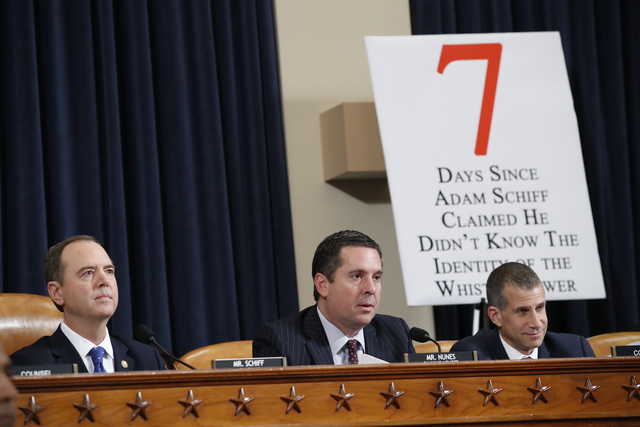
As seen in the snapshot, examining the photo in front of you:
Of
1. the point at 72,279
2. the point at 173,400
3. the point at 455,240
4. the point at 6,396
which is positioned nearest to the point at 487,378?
the point at 173,400

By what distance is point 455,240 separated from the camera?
5.38m

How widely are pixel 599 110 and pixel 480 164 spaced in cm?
113

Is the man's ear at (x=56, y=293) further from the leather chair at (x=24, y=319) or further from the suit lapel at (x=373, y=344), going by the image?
the suit lapel at (x=373, y=344)

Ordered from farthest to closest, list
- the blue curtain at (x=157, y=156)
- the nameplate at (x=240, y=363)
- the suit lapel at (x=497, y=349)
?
the blue curtain at (x=157, y=156)
the suit lapel at (x=497, y=349)
the nameplate at (x=240, y=363)

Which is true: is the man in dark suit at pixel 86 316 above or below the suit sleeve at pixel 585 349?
above

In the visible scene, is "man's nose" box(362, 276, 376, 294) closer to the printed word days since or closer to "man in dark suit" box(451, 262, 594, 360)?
"man in dark suit" box(451, 262, 594, 360)

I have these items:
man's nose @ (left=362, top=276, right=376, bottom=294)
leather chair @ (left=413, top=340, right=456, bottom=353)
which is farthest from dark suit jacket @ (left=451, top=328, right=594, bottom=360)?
man's nose @ (left=362, top=276, right=376, bottom=294)

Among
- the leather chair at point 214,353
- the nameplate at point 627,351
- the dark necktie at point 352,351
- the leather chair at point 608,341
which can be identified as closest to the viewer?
the nameplate at point 627,351

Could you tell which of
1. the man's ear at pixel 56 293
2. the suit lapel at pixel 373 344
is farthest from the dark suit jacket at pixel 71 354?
the suit lapel at pixel 373 344

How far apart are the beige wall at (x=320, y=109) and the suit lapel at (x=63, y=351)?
7.92 feet

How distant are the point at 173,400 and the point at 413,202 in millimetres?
2868

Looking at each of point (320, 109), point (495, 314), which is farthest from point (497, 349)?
point (320, 109)

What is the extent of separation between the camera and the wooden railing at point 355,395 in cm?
263

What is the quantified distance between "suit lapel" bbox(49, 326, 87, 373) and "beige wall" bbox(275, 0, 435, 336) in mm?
2413
